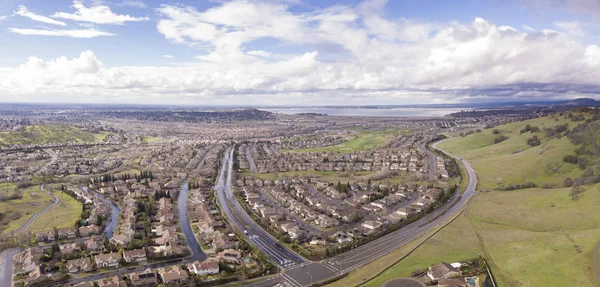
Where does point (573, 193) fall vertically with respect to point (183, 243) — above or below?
above

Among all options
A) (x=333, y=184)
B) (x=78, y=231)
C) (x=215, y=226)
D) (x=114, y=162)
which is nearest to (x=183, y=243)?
(x=215, y=226)

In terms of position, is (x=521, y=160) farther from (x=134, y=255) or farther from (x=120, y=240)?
(x=120, y=240)

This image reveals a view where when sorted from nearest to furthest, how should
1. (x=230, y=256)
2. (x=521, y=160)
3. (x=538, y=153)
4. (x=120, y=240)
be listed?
(x=230, y=256) < (x=120, y=240) < (x=521, y=160) < (x=538, y=153)

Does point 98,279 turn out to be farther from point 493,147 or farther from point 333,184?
point 493,147

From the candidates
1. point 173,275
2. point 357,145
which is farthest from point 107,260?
point 357,145

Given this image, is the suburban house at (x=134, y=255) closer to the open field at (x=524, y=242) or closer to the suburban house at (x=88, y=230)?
the suburban house at (x=88, y=230)

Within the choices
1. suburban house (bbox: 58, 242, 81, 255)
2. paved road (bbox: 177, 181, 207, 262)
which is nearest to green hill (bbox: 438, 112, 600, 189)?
paved road (bbox: 177, 181, 207, 262)

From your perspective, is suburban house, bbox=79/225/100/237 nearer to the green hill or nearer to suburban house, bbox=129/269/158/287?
suburban house, bbox=129/269/158/287
